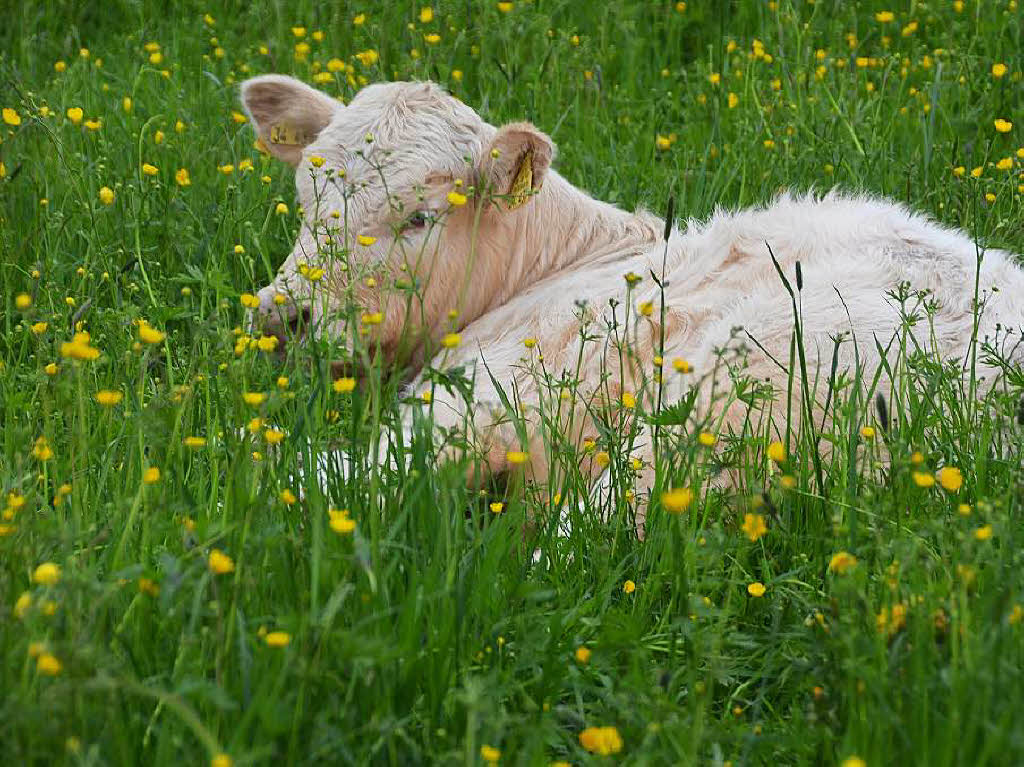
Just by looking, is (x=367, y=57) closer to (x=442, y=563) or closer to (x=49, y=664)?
(x=442, y=563)

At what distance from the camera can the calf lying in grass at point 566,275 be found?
3773 mm

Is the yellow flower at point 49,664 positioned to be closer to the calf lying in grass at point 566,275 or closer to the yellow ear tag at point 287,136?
the calf lying in grass at point 566,275

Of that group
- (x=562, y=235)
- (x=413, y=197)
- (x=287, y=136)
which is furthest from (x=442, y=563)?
(x=287, y=136)

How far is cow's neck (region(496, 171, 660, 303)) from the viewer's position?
490cm

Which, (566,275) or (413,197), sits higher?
(413,197)

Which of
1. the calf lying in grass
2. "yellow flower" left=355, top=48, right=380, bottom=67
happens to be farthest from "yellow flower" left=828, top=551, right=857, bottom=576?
"yellow flower" left=355, top=48, right=380, bottom=67

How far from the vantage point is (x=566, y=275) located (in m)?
4.84

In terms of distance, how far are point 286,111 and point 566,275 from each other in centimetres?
127

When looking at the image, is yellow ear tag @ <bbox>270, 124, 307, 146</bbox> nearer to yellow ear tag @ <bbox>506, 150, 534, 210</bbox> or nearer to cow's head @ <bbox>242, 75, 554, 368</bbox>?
cow's head @ <bbox>242, 75, 554, 368</bbox>

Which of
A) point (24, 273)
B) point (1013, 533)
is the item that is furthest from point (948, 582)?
point (24, 273)

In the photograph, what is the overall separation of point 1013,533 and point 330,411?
1764 millimetres

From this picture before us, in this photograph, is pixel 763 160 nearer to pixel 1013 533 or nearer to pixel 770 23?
pixel 770 23

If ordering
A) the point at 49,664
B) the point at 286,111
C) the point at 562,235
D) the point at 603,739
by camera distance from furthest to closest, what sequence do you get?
the point at 286,111 → the point at 562,235 → the point at 603,739 → the point at 49,664

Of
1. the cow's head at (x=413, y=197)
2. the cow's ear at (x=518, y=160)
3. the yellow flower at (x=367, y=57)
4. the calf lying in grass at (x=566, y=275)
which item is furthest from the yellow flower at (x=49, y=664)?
the yellow flower at (x=367, y=57)
